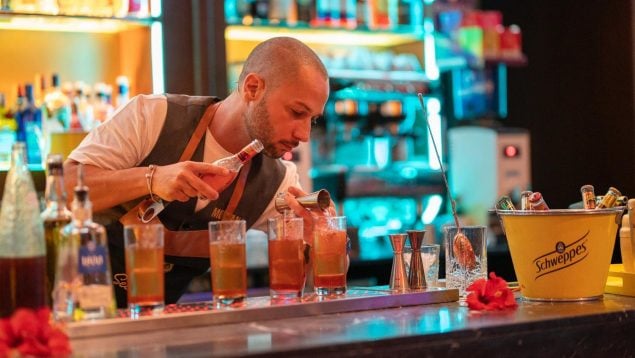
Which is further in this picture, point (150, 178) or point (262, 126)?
point (262, 126)

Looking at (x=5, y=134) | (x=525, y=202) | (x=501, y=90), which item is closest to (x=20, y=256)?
(x=525, y=202)

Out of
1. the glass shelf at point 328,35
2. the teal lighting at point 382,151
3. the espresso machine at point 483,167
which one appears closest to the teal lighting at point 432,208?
the espresso machine at point 483,167

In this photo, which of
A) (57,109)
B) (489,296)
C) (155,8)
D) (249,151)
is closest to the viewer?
(489,296)

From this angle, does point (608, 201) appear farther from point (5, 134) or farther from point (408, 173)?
point (408, 173)

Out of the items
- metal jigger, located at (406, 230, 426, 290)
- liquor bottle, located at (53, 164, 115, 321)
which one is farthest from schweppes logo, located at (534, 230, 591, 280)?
liquor bottle, located at (53, 164, 115, 321)

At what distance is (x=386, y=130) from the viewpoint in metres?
5.37

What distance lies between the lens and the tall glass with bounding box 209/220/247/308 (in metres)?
1.83

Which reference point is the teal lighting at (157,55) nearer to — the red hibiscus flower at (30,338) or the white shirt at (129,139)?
the white shirt at (129,139)

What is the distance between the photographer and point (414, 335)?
159 cm

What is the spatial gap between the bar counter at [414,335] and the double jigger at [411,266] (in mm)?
99

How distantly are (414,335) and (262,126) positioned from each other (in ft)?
3.96

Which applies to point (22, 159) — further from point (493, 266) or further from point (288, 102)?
point (493, 266)

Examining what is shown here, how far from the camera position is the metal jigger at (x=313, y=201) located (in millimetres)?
2195

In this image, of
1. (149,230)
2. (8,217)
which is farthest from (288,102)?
(8,217)
